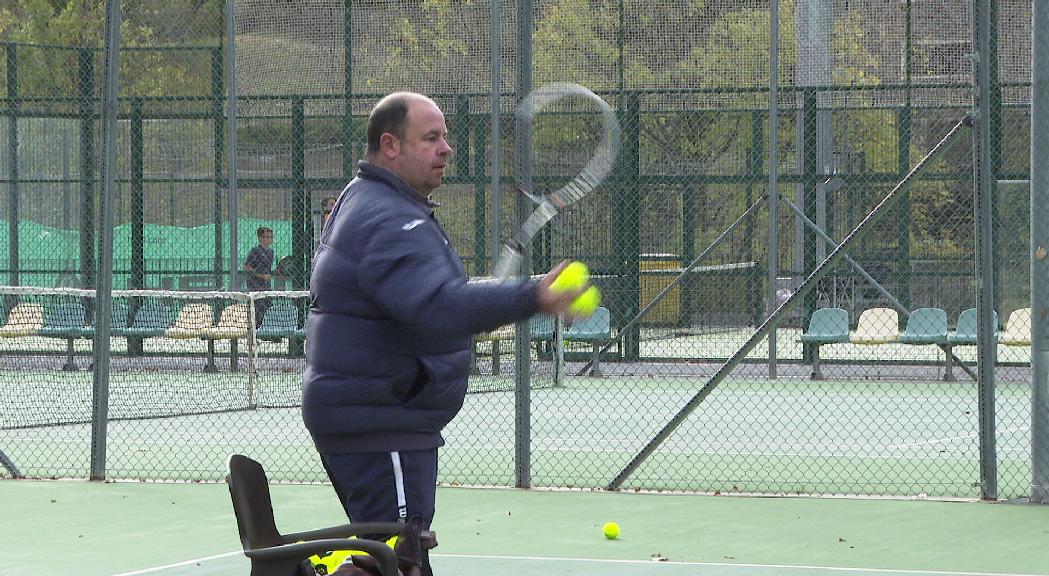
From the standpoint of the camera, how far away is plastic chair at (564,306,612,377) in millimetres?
14868

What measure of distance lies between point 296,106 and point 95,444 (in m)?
5.55

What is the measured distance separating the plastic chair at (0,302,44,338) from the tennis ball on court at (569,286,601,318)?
515 inches

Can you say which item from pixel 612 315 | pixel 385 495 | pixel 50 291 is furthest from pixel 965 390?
pixel 385 495

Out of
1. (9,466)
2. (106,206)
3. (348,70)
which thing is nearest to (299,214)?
(348,70)

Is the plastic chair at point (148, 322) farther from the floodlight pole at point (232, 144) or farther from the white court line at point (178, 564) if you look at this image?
the white court line at point (178, 564)

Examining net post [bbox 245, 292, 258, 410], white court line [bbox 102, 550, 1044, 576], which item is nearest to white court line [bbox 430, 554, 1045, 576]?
white court line [bbox 102, 550, 1044, 576]

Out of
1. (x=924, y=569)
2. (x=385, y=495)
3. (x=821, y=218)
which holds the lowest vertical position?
(x=924, y=569)

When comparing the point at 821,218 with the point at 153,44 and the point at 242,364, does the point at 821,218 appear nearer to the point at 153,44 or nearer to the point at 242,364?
the point at 242,364

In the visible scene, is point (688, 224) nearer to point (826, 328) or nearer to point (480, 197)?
point (826, 328)

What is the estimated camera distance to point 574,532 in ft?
24.9

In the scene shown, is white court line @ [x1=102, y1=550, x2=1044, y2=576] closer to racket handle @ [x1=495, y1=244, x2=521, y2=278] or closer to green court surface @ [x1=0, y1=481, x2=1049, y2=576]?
green court surface @ [x1=0, y1=481, x2=1049, y2=576]

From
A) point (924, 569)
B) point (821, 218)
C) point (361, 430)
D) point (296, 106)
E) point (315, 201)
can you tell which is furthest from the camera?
point (315, 201)

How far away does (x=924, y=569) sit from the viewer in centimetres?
667

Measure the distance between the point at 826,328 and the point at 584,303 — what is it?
457 inches
